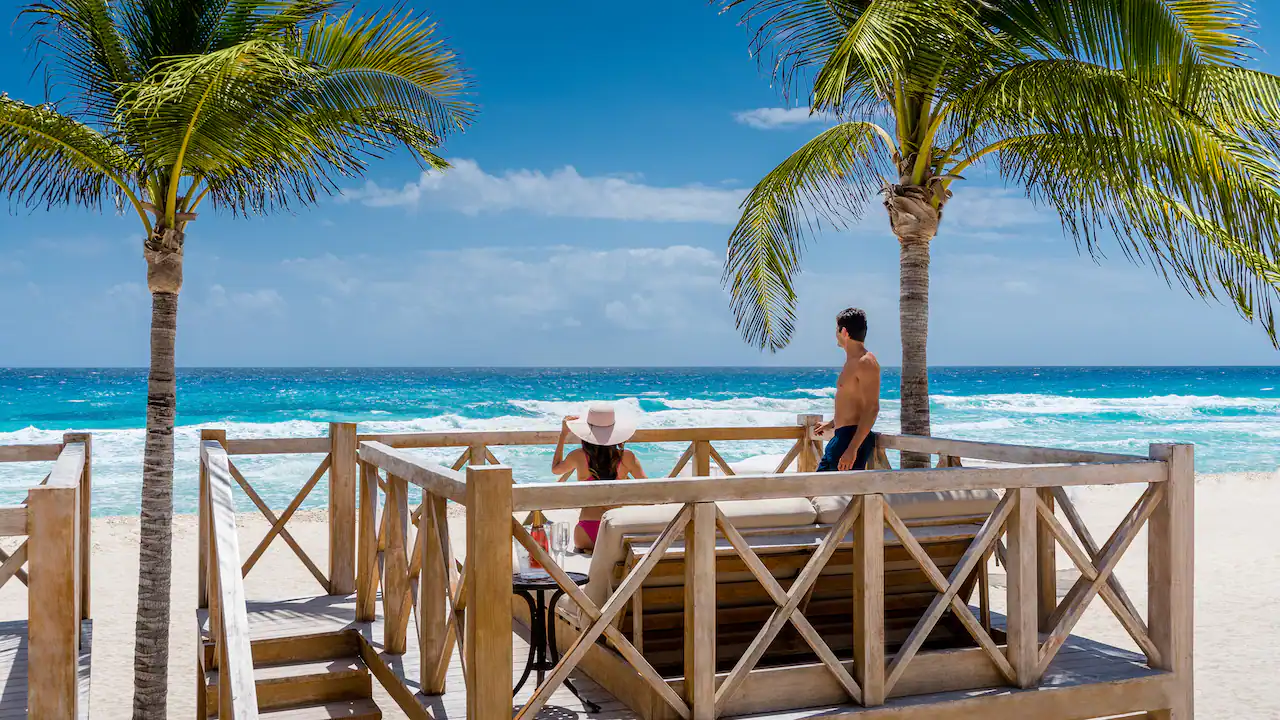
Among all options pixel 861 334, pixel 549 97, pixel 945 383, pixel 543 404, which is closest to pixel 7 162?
pixel 861 334

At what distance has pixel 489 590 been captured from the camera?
3588 millimetres

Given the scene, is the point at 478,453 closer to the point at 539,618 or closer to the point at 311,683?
the point at 311,683

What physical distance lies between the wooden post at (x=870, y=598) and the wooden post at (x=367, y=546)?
2.73 metres

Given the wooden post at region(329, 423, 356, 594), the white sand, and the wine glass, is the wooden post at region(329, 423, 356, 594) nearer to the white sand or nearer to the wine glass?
the white sand

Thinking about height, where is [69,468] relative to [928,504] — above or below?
above

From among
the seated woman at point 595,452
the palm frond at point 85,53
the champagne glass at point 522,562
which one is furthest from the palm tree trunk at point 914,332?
the palm frond at point 85,53

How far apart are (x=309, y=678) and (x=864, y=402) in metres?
3.88

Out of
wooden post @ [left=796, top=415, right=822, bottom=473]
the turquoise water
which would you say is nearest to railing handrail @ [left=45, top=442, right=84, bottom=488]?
wooden post @ [left=796, top=415, right=822, bottom=473]

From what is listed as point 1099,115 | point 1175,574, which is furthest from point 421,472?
point 1099,115

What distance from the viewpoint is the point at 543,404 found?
160 feet

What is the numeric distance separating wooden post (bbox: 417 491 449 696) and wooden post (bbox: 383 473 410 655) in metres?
0.50

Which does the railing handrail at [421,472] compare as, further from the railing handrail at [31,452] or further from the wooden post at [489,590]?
the railing handrail at [31,452]

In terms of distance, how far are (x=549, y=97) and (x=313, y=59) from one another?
5240cm

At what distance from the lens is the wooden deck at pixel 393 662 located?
4.43 metres
